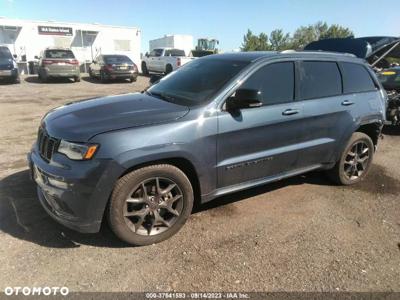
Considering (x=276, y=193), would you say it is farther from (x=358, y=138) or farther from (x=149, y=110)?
(x=149, y=110)

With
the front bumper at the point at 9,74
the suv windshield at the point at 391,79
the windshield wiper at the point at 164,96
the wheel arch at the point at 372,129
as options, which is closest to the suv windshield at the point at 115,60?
the front bumper at the point at 9,74

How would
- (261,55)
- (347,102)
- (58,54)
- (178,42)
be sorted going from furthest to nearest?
(178,42)
(58,54)
(347,102)
(261,55)

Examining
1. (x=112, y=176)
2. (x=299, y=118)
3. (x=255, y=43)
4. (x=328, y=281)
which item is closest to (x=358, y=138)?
(x=299, y=118)

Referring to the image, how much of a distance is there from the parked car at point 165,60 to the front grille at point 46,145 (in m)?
18.9

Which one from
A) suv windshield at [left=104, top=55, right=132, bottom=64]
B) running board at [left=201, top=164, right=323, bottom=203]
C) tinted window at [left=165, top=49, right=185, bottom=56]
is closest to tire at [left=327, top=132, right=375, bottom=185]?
running board at [left=201, top=164, right=323, bottom=203]

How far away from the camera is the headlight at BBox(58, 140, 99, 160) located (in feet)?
10.3

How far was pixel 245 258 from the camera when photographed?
337 cm

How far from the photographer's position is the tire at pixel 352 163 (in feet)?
16.3

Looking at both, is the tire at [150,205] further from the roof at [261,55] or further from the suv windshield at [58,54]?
the suv windshield at [58,54]

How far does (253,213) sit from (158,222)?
3.91 feet

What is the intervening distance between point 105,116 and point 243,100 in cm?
136

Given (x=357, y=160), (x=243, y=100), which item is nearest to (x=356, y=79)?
(x=357, y=160)

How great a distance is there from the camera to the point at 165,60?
23719 millimetres

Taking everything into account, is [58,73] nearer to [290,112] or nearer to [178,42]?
[178,42]
